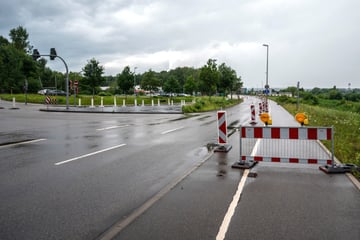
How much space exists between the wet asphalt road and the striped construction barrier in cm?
32

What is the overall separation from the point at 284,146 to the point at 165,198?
250 inches

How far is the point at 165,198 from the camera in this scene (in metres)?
5.32

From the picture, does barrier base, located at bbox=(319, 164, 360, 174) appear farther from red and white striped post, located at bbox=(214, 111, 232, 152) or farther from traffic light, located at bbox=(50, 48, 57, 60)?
traffic light, located at bbox=(50, 48, 57, 60)

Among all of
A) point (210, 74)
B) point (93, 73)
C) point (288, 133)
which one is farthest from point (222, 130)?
point (210, 74)

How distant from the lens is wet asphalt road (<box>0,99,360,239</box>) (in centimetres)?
409

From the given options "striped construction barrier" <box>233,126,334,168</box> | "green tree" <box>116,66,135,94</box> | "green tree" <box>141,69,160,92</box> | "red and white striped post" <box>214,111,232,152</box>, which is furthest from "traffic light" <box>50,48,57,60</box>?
"green tree" <box>141,69,160,92</box>

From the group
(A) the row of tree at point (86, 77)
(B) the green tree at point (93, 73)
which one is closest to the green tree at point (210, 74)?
(A) the row of tree at point (86, 77)

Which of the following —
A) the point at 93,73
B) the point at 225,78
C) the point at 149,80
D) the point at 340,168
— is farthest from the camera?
the point at 149,80

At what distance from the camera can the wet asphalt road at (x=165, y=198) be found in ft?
13.4

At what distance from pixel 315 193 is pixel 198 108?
1082 inches

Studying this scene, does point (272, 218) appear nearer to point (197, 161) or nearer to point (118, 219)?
point (118, 219)

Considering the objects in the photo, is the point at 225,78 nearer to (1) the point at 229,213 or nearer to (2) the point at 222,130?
(2) the point at 222,130

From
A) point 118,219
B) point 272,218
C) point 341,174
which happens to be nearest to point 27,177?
point 118,219

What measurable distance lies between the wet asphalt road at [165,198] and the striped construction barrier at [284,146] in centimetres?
32
